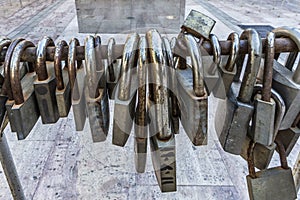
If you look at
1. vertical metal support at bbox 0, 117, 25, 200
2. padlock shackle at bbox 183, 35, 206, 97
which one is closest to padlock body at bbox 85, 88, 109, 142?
padlock shackle at bbox 183, 35, 206, 97

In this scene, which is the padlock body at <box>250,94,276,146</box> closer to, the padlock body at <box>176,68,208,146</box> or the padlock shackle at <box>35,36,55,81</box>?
the padlock body at <box>176,68,208,146</box>

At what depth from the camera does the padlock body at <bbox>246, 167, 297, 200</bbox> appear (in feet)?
1.43

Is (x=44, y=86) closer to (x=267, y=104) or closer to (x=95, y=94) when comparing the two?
(x=95, y=94)

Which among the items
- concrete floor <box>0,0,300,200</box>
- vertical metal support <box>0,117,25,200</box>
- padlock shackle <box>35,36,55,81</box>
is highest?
padlock shackle <box>35,36,55,81</box>

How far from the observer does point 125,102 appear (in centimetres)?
31

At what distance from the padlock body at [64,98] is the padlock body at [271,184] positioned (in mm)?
299

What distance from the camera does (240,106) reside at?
1.14 ft

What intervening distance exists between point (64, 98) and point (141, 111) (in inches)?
3.9

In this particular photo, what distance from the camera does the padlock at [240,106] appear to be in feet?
1.08

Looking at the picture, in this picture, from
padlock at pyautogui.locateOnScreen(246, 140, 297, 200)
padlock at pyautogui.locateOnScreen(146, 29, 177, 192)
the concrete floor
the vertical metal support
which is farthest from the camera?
the concrete floor

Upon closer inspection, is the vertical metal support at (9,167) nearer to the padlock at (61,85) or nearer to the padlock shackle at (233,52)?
the padlock at (61,85)

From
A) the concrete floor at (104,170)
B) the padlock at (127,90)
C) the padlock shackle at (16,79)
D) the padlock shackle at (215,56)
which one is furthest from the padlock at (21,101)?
the concrete floor at (104,170)

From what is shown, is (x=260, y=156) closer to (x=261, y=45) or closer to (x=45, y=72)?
(x=261, y=45)

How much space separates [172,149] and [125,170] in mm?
889
